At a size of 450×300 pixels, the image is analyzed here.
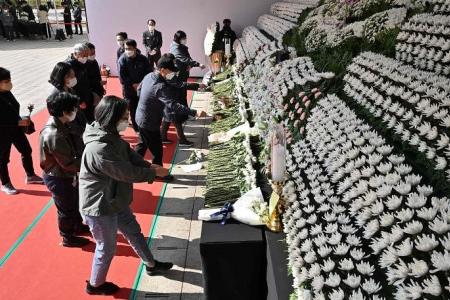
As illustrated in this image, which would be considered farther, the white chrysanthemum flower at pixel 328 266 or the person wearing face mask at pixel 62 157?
the person wearing face mask at pixel 62 157

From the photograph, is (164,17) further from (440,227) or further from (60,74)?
(440,227)

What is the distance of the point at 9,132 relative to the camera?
5.38 meters

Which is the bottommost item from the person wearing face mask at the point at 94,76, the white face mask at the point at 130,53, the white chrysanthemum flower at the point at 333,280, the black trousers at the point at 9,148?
the black trousers at the point at 9,148

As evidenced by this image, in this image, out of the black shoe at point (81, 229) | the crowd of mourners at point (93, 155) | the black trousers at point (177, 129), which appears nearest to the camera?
the crowd of mourners at point (93, 155)

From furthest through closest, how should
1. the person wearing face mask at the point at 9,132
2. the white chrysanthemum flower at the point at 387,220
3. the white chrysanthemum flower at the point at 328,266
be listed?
the person wearing face mask at the point at 9,132
the white chrysanthemum flower at the point at 328,266
the white chrysanthemum flower at the point at 387,220

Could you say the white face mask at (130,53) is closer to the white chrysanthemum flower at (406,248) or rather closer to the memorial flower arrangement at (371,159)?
the memorial flower arrangement at (371,159)

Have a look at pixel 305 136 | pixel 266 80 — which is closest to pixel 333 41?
pixel 266 80

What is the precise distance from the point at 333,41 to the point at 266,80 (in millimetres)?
1009

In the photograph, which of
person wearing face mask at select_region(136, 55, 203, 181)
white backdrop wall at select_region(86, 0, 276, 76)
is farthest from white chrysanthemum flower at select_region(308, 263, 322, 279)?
white backdrop wall at select_region(86, 0, 276, 76)

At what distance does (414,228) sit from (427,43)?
2168 millimetres

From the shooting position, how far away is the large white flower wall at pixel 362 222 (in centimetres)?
178

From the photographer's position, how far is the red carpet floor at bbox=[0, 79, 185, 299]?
3.91m

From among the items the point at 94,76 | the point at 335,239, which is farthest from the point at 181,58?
the point at 335,239

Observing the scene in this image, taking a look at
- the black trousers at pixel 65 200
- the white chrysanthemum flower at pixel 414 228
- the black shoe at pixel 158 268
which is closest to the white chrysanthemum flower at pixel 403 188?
the white chrysanthemum flower at pixel 414 228
